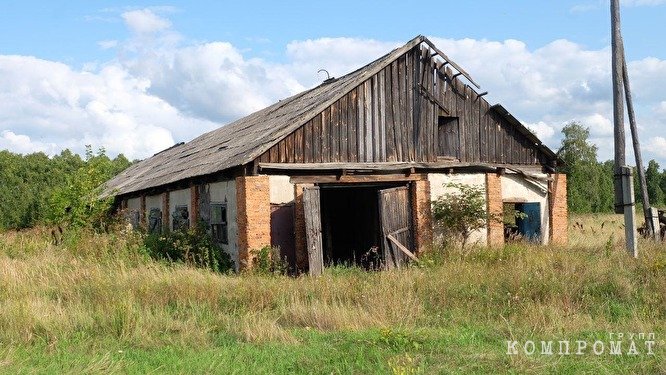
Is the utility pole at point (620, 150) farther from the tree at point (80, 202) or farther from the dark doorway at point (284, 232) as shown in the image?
the tree at point (80, 202)

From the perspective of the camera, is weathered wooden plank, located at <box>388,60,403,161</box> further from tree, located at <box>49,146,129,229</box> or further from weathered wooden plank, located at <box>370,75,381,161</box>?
tree, located at <box>49,146,129,229</box>

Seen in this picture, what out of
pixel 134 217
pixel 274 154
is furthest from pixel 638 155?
pixel 134 217

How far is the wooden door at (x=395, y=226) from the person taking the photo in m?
14.1

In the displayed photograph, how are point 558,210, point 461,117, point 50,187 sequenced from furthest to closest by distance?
1. point 50,187
2. point 558,210
3. point 461,117

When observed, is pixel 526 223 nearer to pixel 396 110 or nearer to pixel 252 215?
pixel 396 110

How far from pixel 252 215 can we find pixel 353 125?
3446 millimetres

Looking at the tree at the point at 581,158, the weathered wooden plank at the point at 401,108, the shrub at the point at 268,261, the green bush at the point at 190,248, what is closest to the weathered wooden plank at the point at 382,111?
the weathered wooden plank at the point at 401,108

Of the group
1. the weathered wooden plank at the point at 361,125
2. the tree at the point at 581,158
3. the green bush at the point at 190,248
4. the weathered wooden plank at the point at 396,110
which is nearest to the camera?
the green bush at the point at 190,248

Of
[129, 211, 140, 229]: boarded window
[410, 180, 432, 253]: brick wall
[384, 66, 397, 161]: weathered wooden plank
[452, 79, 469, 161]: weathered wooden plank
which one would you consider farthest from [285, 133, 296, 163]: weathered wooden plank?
[129, 211, 140, 229]: boarded window

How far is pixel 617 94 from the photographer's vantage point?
1432 centimetres

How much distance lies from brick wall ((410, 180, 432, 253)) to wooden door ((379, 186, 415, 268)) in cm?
19

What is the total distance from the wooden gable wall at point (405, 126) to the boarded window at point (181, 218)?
13.1 ft

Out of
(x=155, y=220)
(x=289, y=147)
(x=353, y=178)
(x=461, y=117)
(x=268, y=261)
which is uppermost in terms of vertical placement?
(x=461, y=117)

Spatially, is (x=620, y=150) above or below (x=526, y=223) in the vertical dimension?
above
